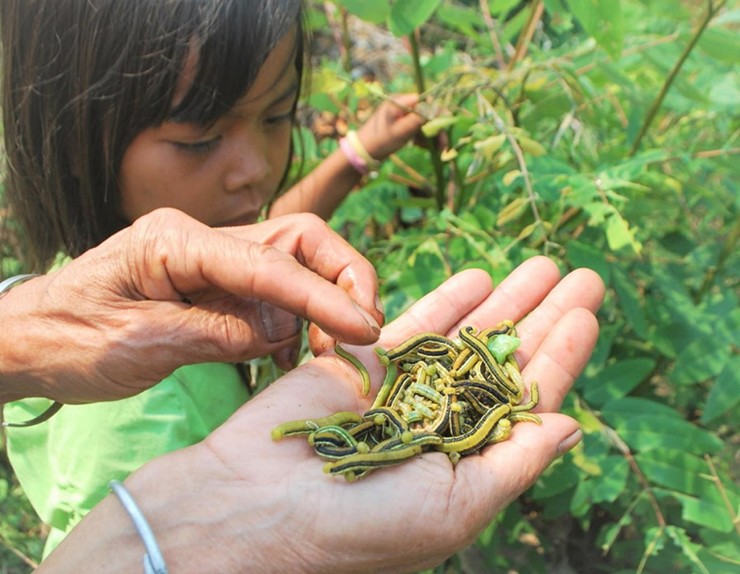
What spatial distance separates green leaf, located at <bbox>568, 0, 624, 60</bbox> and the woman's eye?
1826mm

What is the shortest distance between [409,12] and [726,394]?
257 centimetres

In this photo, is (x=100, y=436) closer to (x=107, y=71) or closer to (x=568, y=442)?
(x=107, y=71)

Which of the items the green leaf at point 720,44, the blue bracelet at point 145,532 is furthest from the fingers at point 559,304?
the blue bracelet at point 145,532

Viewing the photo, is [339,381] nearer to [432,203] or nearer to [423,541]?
[423,541]

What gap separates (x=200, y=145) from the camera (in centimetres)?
336

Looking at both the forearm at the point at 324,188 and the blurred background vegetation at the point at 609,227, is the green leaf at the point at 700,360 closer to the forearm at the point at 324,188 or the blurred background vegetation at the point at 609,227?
the blurred background vegetation at the point at 609,227

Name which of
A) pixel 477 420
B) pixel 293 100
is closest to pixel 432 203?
pixel 293 100

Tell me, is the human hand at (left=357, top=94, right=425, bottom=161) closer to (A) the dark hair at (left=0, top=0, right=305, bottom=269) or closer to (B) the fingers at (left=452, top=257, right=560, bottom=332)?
(A) the dark hair at (left=0, top=0, right=305, bottom=269)

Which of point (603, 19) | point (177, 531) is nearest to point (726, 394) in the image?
point (603, 19)

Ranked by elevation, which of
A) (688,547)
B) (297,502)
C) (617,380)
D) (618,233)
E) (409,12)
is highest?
(409,12)

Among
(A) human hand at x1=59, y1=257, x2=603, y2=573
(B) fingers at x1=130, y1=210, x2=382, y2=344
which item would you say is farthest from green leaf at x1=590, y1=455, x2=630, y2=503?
(B) fingers at x1=130, y1=210, x2=382, y2=344

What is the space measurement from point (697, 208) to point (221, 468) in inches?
161

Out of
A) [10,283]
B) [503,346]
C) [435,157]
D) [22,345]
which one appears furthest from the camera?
[435,157]

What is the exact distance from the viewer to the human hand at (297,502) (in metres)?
2.33
